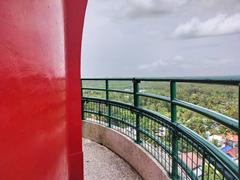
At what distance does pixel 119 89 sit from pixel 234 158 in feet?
9.81

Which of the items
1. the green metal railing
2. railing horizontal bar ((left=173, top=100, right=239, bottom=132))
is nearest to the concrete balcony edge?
the green metal railing

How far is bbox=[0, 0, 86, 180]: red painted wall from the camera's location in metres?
1.25

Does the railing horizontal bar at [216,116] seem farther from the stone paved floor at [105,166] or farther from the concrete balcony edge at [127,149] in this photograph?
the stone paved floor at [105,166]

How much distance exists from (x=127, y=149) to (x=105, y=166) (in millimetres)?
403

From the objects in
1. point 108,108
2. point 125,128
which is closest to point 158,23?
point 108,108

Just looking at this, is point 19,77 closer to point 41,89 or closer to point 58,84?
point 41,89

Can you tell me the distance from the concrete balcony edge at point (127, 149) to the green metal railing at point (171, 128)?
7 centimetres

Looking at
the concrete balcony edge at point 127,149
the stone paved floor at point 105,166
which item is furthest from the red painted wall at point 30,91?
the stone paved floor at point 105,166

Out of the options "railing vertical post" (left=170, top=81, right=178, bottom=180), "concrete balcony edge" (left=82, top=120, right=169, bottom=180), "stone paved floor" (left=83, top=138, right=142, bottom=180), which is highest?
"railing vertical post" (left=170, top=81, right=178, bottom=180)

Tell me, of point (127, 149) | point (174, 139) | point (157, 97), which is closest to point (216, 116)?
point (174, 139)

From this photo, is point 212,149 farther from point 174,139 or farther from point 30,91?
point 30,91

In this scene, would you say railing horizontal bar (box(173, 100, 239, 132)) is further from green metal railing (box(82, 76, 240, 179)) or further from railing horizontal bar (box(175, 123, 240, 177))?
railing horizontal bar (box(175, 123, 240, 177))

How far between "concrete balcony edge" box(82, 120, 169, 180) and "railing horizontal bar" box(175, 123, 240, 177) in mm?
709

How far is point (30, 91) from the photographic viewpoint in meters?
1.51
